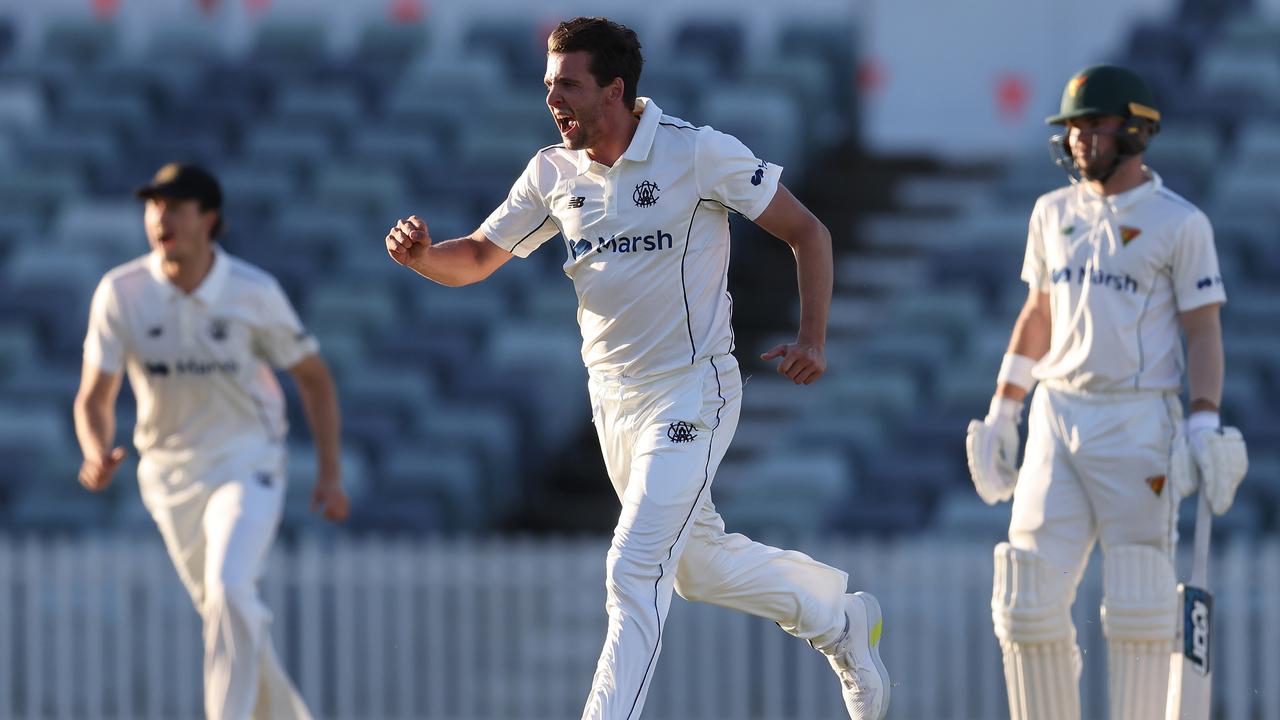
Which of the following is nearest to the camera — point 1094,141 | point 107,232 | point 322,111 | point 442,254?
point 442,254

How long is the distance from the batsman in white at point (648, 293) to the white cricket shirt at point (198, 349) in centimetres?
189

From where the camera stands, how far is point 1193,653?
22.4 feet

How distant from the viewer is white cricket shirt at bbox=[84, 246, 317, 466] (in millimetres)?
8195

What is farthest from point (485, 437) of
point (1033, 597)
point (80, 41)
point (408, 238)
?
point (408, 238)

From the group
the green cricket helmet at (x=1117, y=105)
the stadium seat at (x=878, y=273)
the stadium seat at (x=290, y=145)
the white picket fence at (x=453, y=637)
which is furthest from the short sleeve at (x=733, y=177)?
the stadium seat at (x=290, y=145)

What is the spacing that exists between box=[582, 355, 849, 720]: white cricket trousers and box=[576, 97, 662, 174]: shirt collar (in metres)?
0.59

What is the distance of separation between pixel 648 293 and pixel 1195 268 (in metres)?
1.73

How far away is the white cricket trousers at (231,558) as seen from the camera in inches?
309

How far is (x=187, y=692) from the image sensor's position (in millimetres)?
12227

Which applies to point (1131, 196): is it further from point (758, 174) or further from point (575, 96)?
point (575, 96)

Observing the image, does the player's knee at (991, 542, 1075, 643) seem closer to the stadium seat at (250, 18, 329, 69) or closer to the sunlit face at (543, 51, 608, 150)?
the sunlit face at (543, 51, 608, 150)

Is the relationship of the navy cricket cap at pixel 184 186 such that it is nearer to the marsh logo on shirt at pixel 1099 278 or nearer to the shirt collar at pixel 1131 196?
the marsh logo on shirt at pixel 1099 278

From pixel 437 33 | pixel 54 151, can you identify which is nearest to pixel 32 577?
pixel 54 151

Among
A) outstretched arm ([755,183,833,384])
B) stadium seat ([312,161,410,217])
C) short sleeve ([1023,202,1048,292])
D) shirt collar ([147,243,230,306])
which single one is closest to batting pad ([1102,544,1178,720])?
short sleeve ([1023,202,1048,292])
